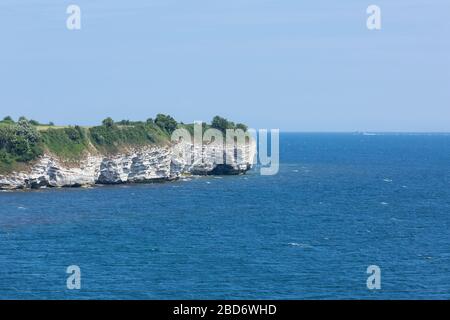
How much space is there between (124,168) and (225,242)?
6293 cm

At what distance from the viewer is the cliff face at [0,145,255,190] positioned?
121m

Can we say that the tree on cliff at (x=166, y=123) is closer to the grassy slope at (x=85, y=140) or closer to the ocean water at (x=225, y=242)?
the grassy slope at (x=85, y=140)

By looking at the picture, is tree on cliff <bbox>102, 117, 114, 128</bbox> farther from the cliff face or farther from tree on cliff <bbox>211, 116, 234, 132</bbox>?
tree on cliff <bbox>211, 116, 234, 132</bbox>

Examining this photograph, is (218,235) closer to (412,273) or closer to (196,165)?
(412,273)

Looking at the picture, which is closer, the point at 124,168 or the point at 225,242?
the point at 225,242

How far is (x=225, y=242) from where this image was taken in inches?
2960

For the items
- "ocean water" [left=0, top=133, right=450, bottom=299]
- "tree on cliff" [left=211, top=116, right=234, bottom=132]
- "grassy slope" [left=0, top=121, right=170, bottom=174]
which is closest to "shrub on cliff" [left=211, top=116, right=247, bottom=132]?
"tree on cliff" [left=211, top=116, right=234, bottom=132]

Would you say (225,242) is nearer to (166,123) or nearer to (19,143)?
(19,143)

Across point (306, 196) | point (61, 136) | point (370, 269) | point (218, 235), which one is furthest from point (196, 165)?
point (370, 269)

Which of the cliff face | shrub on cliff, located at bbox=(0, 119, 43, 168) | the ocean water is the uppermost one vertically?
shrub on cliff, located at bbox=(0, 119, 43, 168)

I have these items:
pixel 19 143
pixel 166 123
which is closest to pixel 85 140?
pixel 19 143

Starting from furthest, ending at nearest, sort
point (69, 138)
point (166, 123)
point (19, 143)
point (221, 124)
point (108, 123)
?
point (221, 124), point (166, 123), point (108, 123), point (69, 138), point (19, 143)

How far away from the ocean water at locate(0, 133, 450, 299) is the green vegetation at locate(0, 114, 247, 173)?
10.7 meters
